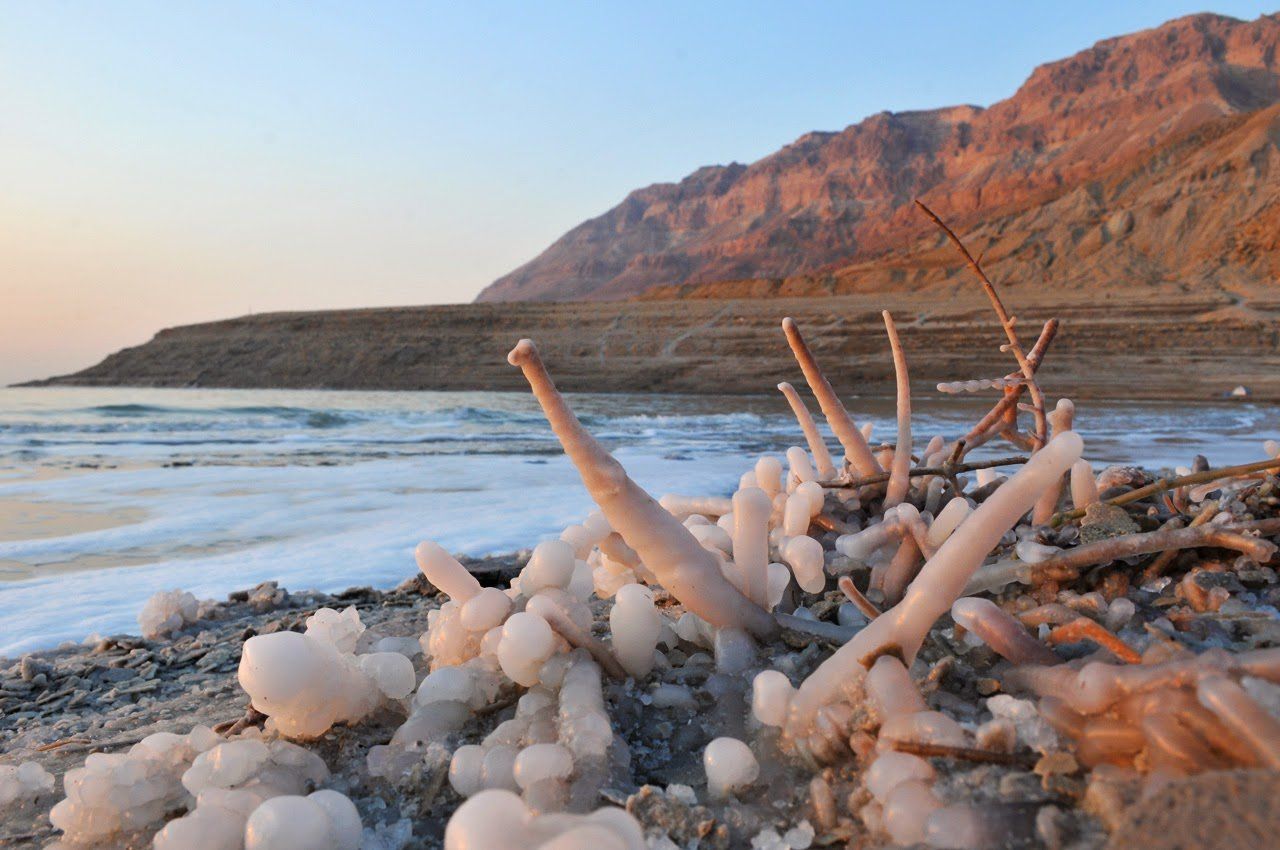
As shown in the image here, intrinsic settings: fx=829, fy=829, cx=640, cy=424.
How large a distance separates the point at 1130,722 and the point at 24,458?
11.6m

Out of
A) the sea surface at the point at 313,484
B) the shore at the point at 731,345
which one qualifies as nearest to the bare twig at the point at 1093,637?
the sea surface at the point at 313,484

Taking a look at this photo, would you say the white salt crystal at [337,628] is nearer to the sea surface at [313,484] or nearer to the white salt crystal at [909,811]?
the white salt crystal at [909,811]

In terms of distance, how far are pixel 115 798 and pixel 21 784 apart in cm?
32

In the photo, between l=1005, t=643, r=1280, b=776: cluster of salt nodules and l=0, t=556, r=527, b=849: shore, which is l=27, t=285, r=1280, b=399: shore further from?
l=1005, t=643, r=1280, b=776: cluster of salt nodules

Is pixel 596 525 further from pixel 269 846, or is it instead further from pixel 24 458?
pixel 24 458

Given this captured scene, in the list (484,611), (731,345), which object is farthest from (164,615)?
(731,345)

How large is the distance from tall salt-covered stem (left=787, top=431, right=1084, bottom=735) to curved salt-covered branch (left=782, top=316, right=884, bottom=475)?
497 millimetres

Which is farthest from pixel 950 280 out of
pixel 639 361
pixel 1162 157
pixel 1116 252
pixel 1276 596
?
pixel 1276 596

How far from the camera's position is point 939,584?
2.89 ft

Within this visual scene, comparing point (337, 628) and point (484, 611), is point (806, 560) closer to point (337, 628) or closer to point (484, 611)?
point (484, 611)

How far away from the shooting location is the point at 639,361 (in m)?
30.6

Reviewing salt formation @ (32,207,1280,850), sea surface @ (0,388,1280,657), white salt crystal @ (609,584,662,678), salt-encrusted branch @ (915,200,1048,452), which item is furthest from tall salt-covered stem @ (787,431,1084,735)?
sea surface @ (0,388,1280,657)

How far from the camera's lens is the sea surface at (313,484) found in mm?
3438

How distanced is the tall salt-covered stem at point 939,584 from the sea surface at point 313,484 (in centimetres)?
257
